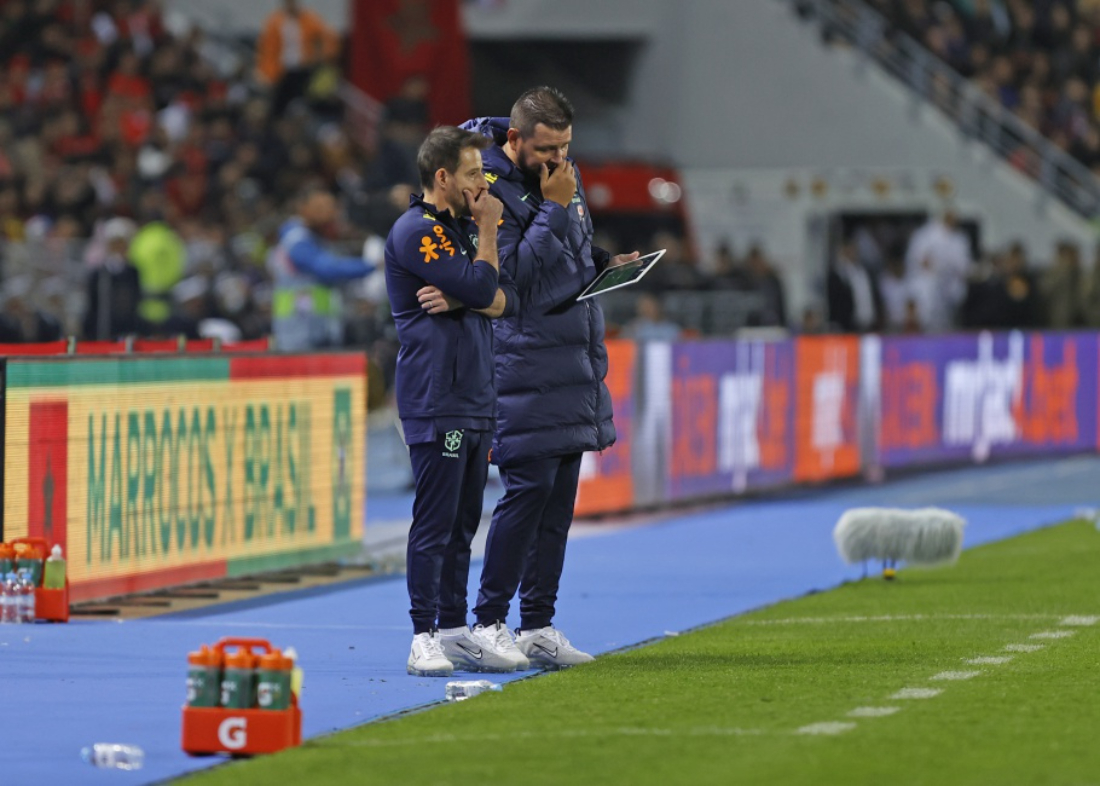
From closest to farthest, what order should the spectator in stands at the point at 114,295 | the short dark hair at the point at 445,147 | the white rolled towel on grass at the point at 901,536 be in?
the short dark hair at the point at 445,147 → the white rolled towel on grass at the point at 901,536 → the spectator in stands at the point at 114,295

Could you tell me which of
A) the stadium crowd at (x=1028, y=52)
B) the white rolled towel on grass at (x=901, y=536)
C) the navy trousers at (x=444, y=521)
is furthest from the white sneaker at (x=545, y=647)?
the stadium crowd at (x=1028, y=52)

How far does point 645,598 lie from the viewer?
1315 cm

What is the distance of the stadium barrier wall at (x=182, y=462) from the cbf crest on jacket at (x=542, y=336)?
3.19m

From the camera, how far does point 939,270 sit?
30.7 m

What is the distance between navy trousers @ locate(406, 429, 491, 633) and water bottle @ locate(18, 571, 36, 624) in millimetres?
2585

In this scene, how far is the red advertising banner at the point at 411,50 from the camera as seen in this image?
34938mm

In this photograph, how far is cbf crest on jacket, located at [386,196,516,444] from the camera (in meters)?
9.38

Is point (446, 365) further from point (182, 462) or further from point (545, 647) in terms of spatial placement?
point (182, 462)

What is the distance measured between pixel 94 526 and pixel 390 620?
170 centimetres

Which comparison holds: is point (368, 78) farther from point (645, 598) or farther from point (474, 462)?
point (474, 462)

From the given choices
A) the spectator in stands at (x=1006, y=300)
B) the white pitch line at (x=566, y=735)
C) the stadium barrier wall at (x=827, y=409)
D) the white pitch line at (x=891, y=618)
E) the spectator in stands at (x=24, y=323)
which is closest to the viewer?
the white pitch line at (x=566, y=735)

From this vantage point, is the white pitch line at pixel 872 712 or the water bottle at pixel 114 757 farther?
the white pitch line at pixel 872 712

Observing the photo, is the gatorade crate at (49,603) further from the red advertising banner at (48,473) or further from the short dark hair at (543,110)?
the short dark hair at (543,110)

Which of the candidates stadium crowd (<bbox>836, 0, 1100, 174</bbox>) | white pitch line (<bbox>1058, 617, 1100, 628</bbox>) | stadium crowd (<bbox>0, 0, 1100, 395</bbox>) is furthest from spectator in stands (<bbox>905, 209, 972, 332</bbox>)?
white pitch line (<bbox>1058, 617, 1100, 628</bbox>)
